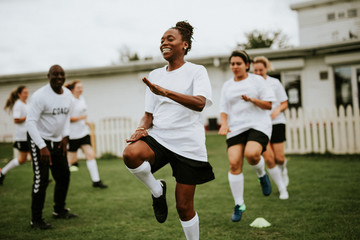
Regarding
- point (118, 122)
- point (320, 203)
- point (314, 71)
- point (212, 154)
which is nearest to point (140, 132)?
point (320, 203)

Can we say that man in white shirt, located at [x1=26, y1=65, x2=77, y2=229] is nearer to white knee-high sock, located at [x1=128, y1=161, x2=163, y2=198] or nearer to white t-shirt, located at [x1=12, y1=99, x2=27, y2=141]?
white knee-high sock, located at [x1=128, y1=161, x2=163, y2=198]

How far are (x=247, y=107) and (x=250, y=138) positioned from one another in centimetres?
45

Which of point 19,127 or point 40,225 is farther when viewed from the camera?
point 19,127

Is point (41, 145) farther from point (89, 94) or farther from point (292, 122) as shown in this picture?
point (89, 94)

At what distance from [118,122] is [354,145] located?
8011mm

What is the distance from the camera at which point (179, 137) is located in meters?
3.12

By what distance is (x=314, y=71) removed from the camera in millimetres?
17344

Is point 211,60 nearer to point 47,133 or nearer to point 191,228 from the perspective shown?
point 47,133

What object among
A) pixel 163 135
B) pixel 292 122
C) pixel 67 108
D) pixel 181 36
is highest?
pixel 181 36

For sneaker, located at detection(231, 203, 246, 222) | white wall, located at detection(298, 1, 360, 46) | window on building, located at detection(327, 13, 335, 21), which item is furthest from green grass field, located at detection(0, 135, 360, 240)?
window on building, located at detection(327, 13, 335, 21)

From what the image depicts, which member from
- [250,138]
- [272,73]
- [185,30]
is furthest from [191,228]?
[272,73]

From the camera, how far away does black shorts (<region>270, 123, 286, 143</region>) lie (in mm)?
6086

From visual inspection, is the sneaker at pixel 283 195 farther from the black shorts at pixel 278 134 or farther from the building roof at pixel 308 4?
the building roof at pixel 308 4

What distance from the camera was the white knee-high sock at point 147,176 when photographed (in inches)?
120
